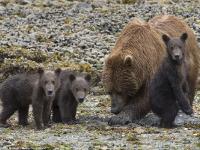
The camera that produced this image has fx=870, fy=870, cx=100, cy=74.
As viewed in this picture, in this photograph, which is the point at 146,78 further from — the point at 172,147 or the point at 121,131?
the point at 172,147

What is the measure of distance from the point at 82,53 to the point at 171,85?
729cm

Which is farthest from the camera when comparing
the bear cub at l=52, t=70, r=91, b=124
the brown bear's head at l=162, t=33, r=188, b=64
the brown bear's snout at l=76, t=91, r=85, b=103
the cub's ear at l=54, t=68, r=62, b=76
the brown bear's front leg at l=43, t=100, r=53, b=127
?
the bear cub at l=52, t=70, r=91, b=124

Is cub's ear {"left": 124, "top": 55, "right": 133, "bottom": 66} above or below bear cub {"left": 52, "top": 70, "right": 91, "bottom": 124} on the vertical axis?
above

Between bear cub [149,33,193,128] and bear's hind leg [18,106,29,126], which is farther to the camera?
bear's hind leg [18,106,29,126]

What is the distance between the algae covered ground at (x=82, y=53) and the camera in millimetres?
12078

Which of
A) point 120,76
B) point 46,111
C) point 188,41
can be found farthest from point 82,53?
point 46,111

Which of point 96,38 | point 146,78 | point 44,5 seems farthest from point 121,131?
point 44,5

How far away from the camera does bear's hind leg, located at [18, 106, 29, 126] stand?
45.6ft

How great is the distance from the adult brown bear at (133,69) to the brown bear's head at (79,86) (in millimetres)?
360

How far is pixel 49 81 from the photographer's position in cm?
1348

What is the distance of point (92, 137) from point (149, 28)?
3.23 m

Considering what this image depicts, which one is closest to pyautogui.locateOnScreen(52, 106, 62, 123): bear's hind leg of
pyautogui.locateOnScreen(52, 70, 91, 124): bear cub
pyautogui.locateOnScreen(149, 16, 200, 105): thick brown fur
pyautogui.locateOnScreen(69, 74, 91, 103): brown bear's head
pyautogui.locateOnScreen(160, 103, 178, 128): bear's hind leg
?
pyautogui.locateOnScreen(52, 70, 91, 124): bear cub

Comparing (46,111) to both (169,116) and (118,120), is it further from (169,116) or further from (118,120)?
(169,116)

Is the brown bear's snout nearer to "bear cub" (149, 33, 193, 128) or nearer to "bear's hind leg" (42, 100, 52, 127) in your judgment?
"bear's hind leg" (42, 100, 52, 127)
